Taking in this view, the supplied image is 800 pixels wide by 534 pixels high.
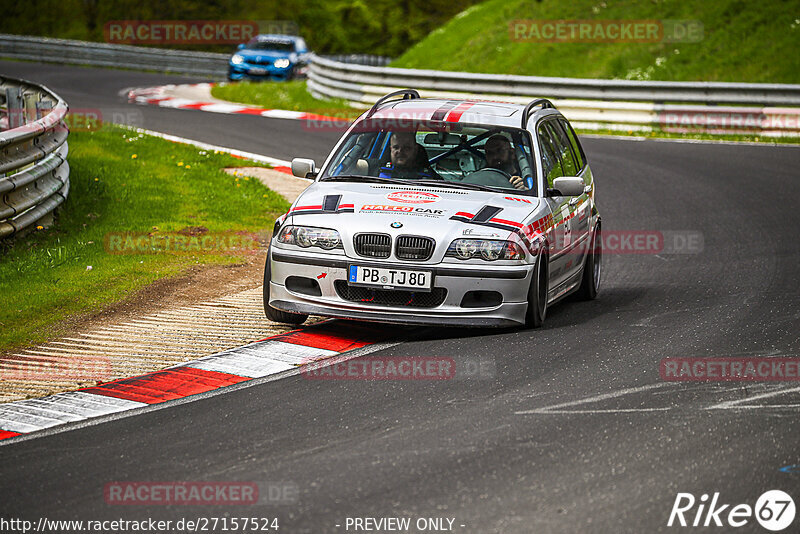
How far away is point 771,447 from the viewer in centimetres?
574

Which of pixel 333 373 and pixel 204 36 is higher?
pixel 333 373

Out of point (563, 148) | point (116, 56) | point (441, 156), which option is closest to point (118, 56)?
point (116, 56)

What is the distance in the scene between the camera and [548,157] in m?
9.39

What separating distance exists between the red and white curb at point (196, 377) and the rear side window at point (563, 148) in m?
2.44

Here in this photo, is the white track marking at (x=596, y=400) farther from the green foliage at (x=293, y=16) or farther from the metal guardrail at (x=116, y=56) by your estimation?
the green foliage at (x=293, y=16)

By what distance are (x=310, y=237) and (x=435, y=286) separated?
96 centimetres

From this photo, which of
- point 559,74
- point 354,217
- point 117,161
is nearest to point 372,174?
point 354,217

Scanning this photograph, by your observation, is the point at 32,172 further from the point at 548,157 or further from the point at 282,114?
the point at 282,114

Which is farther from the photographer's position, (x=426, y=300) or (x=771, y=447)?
(x=426, y=300)

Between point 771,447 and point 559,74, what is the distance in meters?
23.7

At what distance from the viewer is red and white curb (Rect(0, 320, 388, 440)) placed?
638 cm

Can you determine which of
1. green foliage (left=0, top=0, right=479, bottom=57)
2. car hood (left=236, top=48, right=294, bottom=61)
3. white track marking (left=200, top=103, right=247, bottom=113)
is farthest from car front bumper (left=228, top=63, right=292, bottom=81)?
green foliage (left=0, top=0, right=479, bottom=57)

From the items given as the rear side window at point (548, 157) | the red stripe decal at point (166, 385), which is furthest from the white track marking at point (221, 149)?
the red stripe decal at point (166, 385)

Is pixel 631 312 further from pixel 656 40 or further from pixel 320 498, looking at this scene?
pixel 656 40
